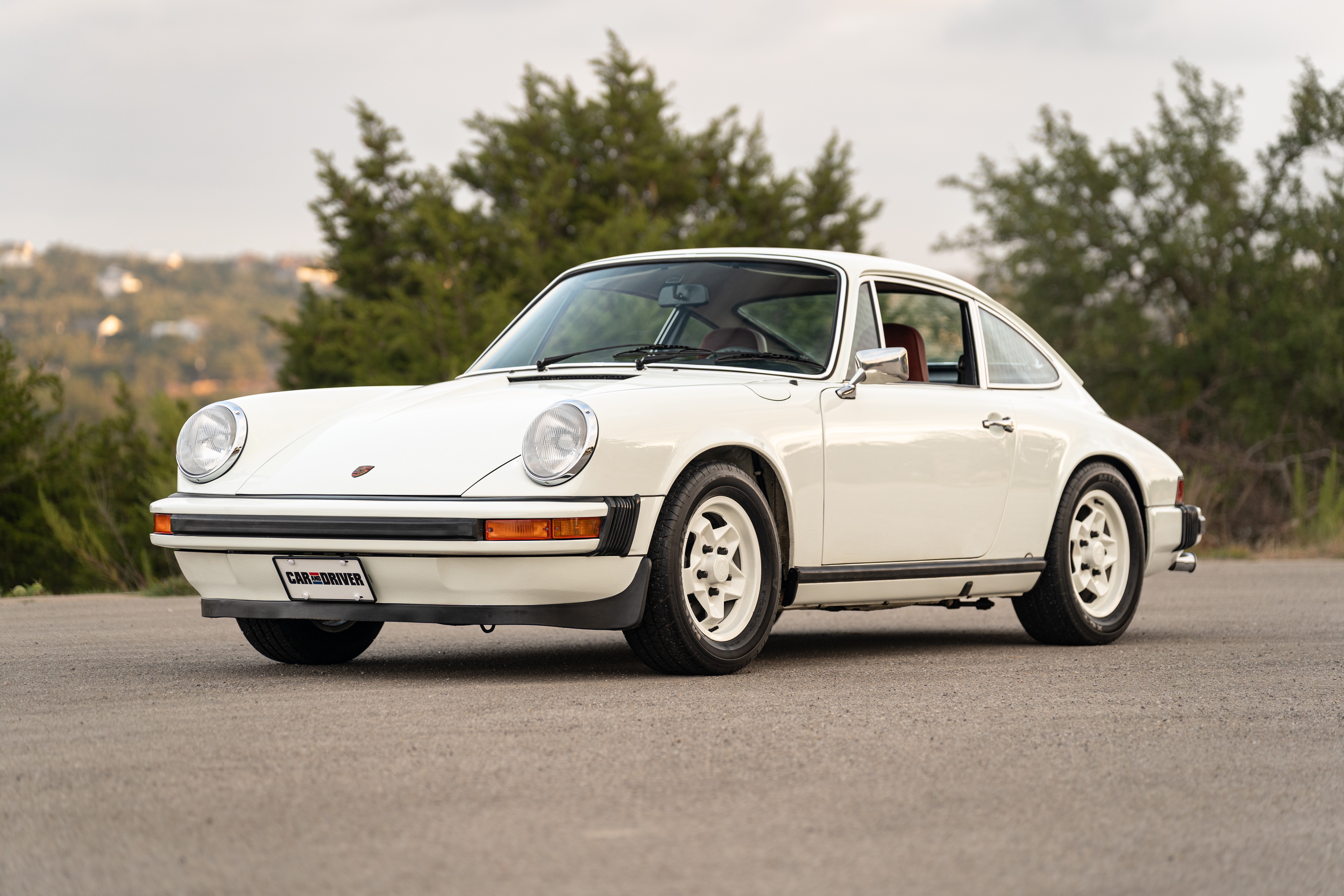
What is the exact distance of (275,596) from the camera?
595 cm

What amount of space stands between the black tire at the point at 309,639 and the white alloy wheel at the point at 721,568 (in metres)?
1.42

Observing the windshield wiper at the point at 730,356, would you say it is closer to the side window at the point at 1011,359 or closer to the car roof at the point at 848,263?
the car roof at the point at 848,263

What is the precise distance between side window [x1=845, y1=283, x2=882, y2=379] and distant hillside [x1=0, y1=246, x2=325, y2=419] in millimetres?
53037

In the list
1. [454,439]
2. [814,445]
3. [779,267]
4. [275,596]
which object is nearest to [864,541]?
[814,445]

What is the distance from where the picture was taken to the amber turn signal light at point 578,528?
549cm

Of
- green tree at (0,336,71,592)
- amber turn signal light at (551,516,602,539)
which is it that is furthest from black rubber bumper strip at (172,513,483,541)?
green tree at (0,336,71,592)

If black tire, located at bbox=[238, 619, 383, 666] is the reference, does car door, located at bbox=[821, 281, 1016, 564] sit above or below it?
above

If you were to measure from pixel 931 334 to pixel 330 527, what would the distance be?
3.57 metres

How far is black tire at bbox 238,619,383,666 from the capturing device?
6535 millimetres

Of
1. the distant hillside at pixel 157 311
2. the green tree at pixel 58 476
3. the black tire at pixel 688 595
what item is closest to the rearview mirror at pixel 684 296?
the black tire at pixel 688 595

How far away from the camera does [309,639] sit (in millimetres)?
6637

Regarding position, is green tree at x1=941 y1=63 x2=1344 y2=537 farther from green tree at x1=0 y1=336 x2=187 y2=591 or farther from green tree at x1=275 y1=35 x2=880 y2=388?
green tree at x1=0 y1=336 x2=187 y2=591

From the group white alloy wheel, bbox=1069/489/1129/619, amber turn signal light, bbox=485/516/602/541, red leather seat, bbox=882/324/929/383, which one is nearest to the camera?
amber turn signal light, bbox=485/516/602/541

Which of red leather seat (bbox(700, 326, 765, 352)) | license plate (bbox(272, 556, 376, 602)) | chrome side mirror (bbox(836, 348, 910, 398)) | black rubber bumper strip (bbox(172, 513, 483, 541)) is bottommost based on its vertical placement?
license plate (bbox(272, 556, 376, 602))
